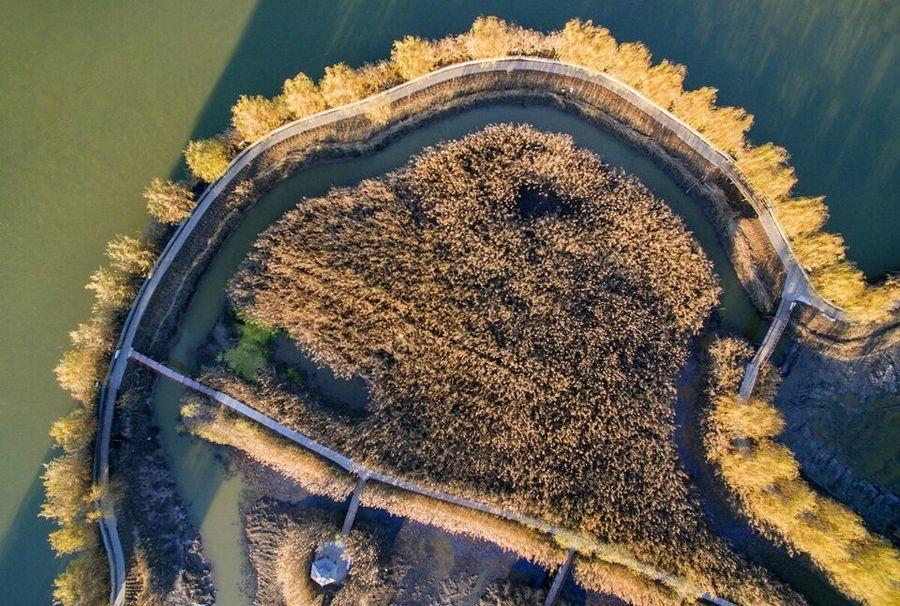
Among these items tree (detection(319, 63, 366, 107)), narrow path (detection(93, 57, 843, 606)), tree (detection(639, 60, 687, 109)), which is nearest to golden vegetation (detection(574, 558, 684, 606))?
narrow path (detection(93, 57, 843, 606))

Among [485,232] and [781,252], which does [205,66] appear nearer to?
[485,232]

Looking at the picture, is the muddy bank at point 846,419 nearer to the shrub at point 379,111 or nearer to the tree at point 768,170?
the tree at point 768,170

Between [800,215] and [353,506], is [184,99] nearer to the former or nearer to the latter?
[353,506]

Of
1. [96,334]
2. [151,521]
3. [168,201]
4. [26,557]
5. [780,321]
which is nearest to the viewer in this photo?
[96,334]

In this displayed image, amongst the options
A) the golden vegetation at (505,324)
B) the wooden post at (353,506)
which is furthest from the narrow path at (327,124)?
the wooden post at (353,506)

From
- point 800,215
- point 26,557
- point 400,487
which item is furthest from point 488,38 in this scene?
point 26,557

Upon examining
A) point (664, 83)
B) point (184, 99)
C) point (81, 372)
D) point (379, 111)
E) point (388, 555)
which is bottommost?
point (388, 555)
